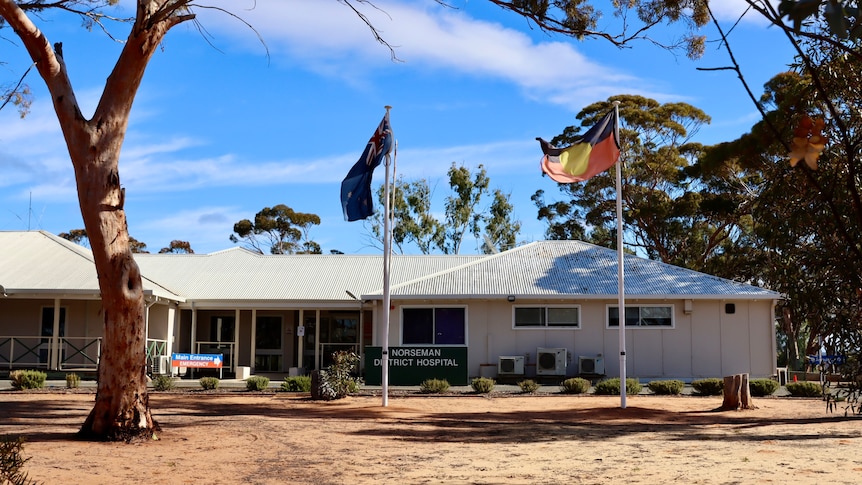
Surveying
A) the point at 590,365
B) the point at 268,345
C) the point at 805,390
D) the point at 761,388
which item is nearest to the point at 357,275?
the point at 268,345

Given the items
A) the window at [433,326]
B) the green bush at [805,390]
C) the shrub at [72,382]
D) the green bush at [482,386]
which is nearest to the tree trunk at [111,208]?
the shrub at [72,382]

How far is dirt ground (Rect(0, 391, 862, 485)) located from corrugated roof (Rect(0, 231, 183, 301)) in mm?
7478

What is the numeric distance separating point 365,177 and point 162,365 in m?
11.9

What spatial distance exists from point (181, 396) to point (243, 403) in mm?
2398

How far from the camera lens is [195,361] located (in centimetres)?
2425

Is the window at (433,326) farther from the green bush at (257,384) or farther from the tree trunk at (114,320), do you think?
the tree trunk at (114,320)

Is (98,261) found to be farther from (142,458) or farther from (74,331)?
(74,331)

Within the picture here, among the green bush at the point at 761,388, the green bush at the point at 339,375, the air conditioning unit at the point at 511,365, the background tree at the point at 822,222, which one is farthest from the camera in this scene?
the air conditioning unit at the point at 511,365

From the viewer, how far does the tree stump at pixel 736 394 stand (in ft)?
54.0

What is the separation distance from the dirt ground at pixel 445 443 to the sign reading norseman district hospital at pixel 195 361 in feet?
18.8

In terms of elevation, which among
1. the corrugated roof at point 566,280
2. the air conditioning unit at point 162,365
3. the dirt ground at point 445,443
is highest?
the corrugated roof at point 566,280

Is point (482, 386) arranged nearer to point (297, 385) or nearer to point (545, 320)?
point (297, 385)

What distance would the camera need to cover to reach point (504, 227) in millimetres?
48875

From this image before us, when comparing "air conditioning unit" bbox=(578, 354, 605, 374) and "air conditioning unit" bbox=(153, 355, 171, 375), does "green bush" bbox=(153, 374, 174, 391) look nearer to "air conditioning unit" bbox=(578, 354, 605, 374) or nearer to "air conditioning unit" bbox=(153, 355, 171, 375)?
"air conditioning unit" bbox=(153, 355, 171, 375)
